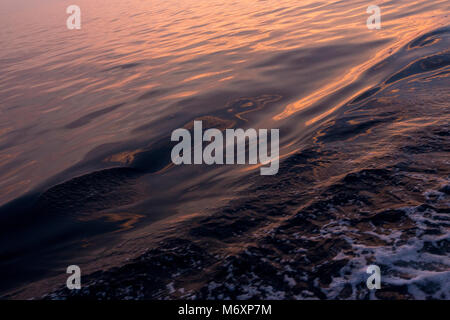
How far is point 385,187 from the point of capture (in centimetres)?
310

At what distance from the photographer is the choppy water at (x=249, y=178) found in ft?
8.32

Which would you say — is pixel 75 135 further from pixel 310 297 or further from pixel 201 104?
pixel 310 297

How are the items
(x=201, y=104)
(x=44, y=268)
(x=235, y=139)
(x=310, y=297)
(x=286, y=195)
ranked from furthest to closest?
(x=201, y=104)
(x=235, y=139)
(x=286, y=195)
(x=44, y=268)
(x=310, y=297)
